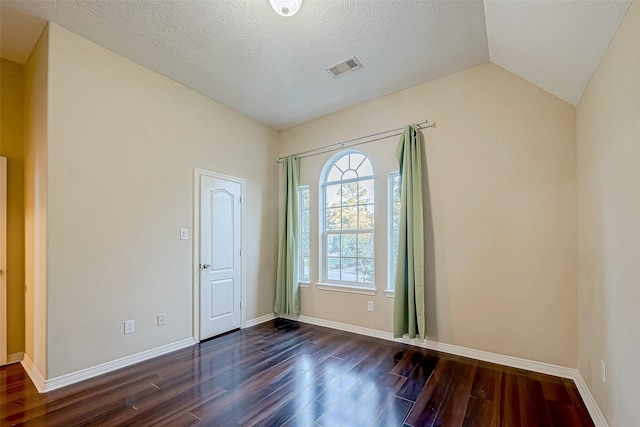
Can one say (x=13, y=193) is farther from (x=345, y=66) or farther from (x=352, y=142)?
(x=352, y=142)

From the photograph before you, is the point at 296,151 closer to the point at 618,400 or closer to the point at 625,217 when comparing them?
the point at 625,217

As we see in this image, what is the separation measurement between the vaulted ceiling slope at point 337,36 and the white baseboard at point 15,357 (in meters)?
2.96

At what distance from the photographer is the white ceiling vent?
113 inches

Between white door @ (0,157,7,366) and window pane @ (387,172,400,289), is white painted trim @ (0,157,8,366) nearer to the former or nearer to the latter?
white door @ (0,157,7,366)

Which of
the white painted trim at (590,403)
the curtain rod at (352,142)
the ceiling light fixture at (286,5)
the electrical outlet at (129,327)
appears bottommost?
the white painted trim at (590,403)

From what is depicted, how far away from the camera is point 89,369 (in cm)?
255

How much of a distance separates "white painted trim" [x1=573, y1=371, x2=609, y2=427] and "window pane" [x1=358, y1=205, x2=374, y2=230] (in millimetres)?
2365

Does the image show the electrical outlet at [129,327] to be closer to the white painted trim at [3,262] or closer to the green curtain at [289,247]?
the white painted trim at [3,262]

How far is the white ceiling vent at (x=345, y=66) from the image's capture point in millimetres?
2881

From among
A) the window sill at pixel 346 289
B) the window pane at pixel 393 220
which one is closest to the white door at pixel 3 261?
the window sill at pixel 346 289

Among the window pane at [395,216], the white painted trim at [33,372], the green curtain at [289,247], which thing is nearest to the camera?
the white painted trim at [33,372]

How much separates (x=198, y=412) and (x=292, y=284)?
2.27 m

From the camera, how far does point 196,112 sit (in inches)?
140

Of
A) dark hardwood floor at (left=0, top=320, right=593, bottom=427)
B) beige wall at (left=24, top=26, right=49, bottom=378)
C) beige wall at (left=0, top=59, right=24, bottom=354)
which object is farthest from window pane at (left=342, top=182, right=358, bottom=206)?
beige wall at (left=0, top=59, right=24, bottom=354)
